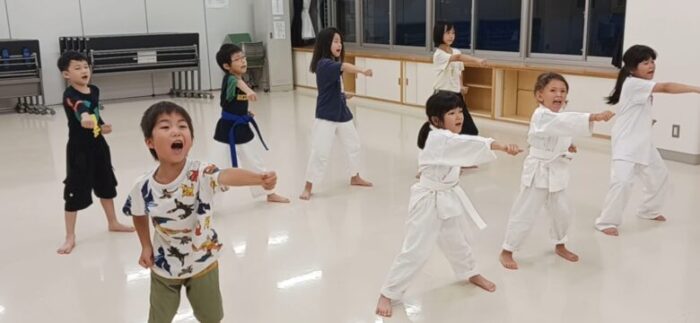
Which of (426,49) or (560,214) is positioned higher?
(426,49)

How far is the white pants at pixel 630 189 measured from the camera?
12.5 feet

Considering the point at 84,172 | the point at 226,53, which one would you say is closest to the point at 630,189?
the point at 226,53

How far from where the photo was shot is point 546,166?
3.22 meters

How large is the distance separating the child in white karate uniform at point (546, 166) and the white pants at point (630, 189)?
0.63 meters

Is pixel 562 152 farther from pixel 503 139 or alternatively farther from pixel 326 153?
pixel 503 139

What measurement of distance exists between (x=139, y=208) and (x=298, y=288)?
4.19 ft

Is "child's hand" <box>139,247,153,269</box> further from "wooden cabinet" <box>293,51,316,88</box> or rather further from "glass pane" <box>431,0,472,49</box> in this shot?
"wooden cabinet" <box>293,51,316,88</box>

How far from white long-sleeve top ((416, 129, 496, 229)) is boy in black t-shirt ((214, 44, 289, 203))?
65.0 inches

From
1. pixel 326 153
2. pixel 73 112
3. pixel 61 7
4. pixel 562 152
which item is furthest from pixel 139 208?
pixel 61 7

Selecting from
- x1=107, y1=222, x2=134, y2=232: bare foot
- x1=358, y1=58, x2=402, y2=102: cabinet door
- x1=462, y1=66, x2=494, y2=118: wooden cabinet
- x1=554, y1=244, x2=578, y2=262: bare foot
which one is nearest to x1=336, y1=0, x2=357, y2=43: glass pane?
x1=358, y1=58, x2=402, y2=102: cabinet door

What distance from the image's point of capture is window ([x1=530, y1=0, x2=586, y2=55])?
7.68m

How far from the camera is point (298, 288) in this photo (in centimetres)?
321

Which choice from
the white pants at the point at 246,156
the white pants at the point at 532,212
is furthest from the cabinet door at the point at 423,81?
the white pants at the point at 532,212

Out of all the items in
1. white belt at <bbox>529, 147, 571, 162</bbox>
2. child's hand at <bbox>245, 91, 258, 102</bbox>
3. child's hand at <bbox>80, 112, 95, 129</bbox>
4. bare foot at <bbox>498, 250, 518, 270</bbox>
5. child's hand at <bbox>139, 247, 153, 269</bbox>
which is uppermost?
child's hand at <bbox>245, 91, 258, 102</bbox>
